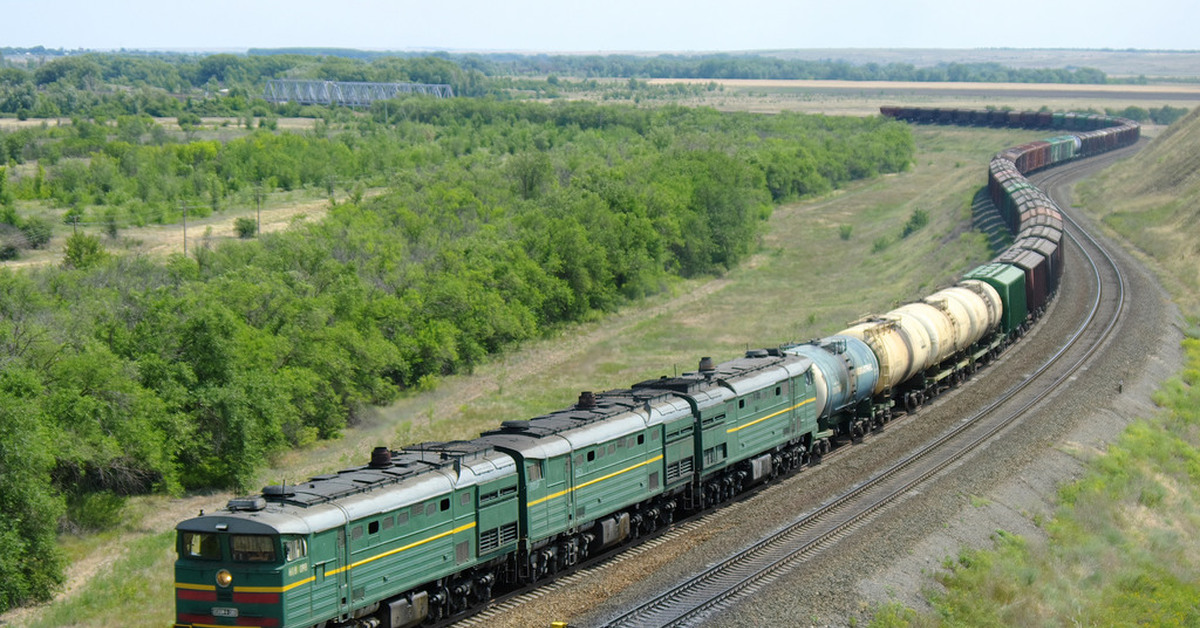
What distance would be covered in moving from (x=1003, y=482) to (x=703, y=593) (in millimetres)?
13048

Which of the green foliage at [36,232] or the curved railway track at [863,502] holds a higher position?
the green foliage at [36,232]

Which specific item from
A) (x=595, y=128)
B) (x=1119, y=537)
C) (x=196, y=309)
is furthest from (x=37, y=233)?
(x=595, y=128)

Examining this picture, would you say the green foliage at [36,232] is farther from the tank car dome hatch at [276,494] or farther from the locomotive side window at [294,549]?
the locomotive side window at [294,549]

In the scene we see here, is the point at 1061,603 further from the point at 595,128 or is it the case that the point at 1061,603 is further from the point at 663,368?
the point at 595,128

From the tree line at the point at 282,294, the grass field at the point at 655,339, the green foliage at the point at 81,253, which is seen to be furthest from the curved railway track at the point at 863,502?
the green foliage at the point at 81,253

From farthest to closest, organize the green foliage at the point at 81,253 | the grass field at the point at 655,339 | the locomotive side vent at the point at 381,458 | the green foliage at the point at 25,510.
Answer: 1. the green foliage at the point at 81,253
2. the grass field at the point at 655,339
3. the green foliage at the point at 25,510
4. the locomotive side vent at the point at 381,458

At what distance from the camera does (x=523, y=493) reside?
24.9 m

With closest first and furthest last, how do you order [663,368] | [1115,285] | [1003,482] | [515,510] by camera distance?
[515,510] → [1003,482] → [663,368] → [1115,285]

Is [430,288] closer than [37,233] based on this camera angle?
Yes

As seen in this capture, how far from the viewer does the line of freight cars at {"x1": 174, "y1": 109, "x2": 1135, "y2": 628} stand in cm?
2009

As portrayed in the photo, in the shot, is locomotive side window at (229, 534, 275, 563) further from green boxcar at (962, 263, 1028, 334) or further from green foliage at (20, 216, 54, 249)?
green foliage at (20, 216, 54, 249)

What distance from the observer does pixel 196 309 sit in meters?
39.8

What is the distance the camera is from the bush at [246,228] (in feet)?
279

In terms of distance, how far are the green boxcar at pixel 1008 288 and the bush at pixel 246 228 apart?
53142 millimetres
